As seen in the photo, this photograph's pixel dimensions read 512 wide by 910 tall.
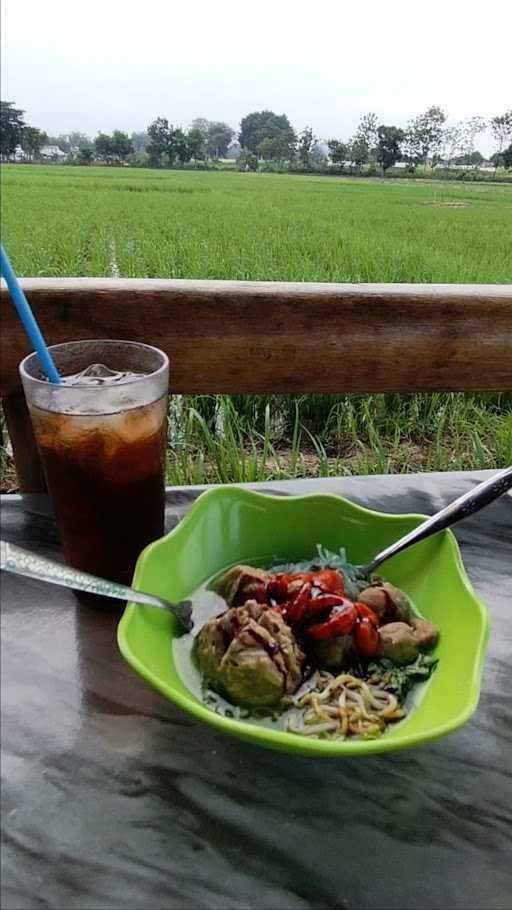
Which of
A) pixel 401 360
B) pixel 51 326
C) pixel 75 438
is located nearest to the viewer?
pixel 75 438

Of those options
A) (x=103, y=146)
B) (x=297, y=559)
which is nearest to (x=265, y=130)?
(x=103, y=146)

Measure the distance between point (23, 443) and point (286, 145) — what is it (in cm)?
65

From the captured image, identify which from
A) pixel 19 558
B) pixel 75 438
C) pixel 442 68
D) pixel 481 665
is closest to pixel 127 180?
pixel 442 68

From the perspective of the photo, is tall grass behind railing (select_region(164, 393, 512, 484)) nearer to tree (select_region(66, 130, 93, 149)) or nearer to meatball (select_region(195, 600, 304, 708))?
tree (select_region(66, 130, 93, 149))

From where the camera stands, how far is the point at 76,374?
0.75 meters

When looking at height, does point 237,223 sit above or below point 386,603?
above

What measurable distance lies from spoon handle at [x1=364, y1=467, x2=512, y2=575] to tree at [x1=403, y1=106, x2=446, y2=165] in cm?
71

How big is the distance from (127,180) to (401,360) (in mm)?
575

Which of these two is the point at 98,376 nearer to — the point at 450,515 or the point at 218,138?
the point at 450,515

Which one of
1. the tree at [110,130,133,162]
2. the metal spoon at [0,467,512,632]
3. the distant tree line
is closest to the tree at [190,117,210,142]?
the distant tree line

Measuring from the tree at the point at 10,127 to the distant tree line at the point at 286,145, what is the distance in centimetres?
8

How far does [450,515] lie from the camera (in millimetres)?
687

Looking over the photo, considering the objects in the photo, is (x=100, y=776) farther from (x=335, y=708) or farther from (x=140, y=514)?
(x=140, y=514)

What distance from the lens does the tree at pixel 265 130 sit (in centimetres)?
118
